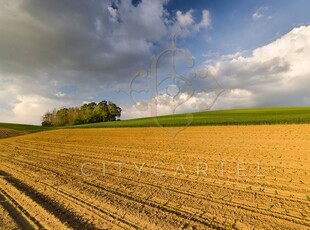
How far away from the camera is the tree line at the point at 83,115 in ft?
276

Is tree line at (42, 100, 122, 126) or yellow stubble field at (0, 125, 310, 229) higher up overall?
tree line at (42, 100, 122, 126)

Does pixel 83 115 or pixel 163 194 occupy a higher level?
pixel 83 115

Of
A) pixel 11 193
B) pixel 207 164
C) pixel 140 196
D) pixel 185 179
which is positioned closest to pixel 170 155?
pixel 207 164

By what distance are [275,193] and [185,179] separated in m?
3.21

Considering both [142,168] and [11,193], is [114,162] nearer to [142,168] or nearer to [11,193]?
[142,168]

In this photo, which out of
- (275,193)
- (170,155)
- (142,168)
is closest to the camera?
(275,193)

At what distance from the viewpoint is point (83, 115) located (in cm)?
8625

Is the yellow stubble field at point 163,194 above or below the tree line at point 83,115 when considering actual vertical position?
below

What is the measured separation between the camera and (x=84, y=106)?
319 ft

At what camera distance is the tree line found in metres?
84.1

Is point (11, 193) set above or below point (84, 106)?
below

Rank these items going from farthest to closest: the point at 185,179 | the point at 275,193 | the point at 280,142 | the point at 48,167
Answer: the point at 280,142
the point at 48,167
the point at 185,179
the point at 275,193

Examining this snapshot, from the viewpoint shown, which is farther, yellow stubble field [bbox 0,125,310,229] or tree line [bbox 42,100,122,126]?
tree line [bbox 42,100,122,126]

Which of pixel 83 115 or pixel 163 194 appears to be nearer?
pixel 163 194
